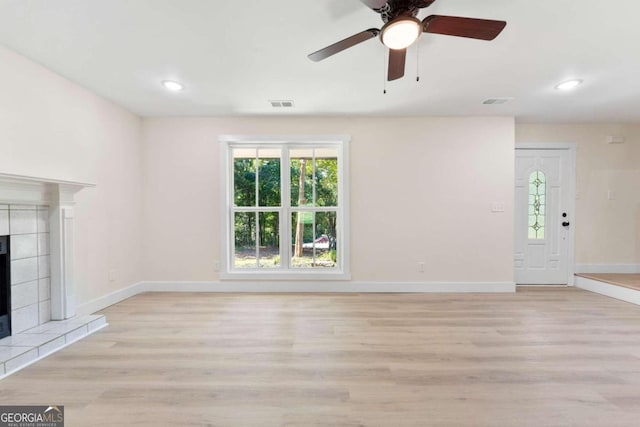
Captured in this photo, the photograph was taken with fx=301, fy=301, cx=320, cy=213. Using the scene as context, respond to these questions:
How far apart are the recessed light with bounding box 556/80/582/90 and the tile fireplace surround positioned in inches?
189

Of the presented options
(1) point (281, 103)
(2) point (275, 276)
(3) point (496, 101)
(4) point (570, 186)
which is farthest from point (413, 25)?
(4) point (570, 186)

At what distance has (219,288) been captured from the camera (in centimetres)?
411

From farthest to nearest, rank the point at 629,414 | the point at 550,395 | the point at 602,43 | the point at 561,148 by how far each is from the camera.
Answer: the point at 561,148 < the point at 602,43 < the point at 550,395 < the point at 629,414

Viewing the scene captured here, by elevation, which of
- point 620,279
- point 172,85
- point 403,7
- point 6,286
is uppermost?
point 172,85

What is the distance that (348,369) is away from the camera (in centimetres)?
208

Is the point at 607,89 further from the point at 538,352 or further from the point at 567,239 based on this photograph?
the point at 538,352

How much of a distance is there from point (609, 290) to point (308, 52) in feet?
15.4

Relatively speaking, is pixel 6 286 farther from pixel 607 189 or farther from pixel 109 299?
pixel 607 189

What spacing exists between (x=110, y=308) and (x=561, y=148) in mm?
6344

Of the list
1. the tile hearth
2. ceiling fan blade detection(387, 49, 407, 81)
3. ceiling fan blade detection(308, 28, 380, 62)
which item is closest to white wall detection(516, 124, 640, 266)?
ceiling fan blade detection(387, 49, 407, 81)

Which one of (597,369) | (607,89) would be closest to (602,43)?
(607,89)

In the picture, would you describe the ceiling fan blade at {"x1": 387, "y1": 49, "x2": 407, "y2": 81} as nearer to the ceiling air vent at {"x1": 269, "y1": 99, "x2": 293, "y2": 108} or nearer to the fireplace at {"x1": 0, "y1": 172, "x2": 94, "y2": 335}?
the ceiling air vent at {"x1": 269, "y1": 99, "x2": 293, "y2": 108}

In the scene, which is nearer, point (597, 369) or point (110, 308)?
point (597, 369)

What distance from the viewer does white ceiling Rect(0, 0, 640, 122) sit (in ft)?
6.29
